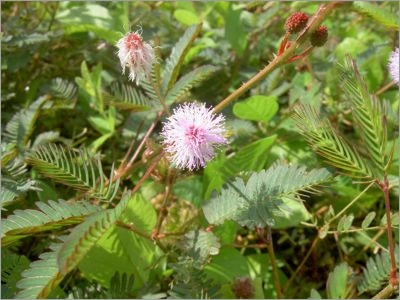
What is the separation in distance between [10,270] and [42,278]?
11.1 inches

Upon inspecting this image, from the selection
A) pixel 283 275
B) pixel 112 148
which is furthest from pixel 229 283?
pixel 112 148

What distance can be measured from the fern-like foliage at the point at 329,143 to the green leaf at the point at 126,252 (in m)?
0.45

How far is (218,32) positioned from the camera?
6.77ft

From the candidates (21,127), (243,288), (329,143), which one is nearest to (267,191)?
(329,143)

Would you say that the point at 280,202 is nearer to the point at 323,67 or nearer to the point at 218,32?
the point at 323,67

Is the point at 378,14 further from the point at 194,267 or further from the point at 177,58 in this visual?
the point at 194,267

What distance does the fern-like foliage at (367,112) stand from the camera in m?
1.01

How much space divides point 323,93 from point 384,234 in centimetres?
49

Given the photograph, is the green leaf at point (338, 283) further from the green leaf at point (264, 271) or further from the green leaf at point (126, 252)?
the green leaf at point (126, 252)

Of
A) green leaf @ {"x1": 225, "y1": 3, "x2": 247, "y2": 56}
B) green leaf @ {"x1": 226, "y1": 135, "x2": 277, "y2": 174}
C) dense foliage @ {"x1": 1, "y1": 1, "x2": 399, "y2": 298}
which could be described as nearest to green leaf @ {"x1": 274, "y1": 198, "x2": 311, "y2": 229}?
dense foliage @ {"x1": 1, "y1": 1, "x2": 399, "y2": 298}

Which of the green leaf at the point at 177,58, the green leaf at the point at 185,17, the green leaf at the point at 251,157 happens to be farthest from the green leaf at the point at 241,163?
the green leaf at the point at 185,17

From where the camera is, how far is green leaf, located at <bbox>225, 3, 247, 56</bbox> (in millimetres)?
1906

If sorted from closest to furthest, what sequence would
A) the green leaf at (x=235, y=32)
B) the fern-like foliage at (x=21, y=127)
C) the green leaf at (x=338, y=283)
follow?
the green leaf at (x=338, y=283) → the fern-like foliage at (x=21, y=127) → the green leaf at (x=235, y=32)

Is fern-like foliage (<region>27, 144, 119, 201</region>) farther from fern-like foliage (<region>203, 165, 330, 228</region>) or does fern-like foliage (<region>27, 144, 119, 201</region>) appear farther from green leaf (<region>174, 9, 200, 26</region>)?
green leaf (<region>174, 9, 200, 26</region>)
